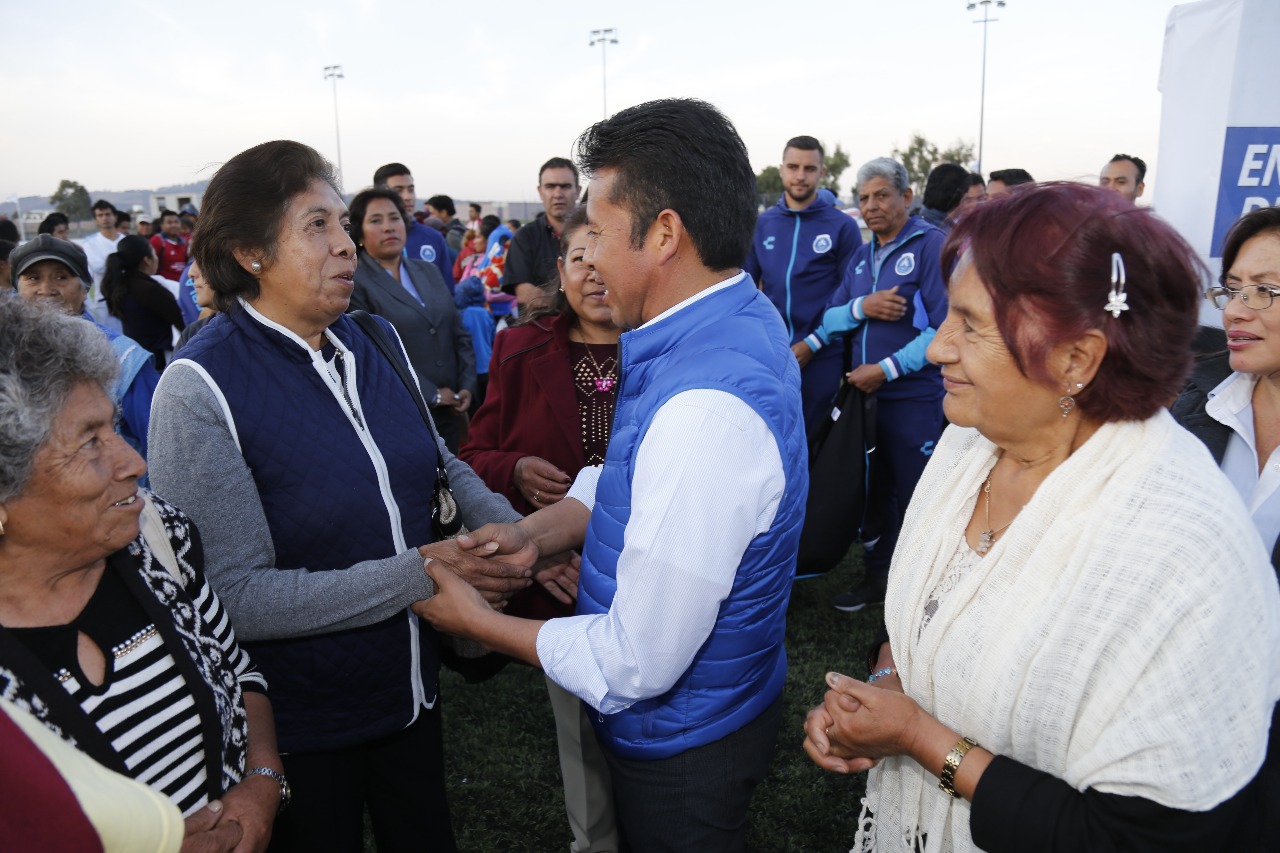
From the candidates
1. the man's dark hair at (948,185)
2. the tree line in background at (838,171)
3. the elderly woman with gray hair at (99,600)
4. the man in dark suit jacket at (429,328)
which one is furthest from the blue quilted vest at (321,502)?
the tree line in background at (838,171)

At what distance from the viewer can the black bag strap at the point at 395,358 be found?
2.40 metres

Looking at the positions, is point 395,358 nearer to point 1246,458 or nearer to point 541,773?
point 541,773

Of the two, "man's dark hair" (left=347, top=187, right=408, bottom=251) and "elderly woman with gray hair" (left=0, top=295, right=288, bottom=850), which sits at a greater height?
"man's dark hair" (left=347, top=187, right=408, bottom=251)

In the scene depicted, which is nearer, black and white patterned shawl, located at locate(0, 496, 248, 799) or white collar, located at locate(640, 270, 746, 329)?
black and white patterned shawl, located at locate(0, 496, 248, 799)

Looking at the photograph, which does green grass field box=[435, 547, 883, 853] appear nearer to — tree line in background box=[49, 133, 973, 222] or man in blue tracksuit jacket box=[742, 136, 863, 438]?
man in blue tracksuit jacket box=[742, 136, 863, 438]

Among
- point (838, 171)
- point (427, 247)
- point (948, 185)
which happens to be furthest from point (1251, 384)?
point (838, 171)

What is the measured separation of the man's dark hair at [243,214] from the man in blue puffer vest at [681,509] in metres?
0.82

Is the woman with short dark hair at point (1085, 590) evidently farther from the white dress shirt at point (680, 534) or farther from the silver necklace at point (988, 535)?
the white dress shirt at point (680, 534)

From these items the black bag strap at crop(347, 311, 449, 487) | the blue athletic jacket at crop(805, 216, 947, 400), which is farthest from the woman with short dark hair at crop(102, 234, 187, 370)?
the blue athletic jacket at crop(805, 216, 947, 400)

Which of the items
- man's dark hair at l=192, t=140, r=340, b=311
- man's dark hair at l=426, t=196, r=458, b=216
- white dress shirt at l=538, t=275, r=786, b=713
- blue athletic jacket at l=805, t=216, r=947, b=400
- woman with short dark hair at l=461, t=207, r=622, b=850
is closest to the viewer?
white dress shirt at l=538, t=275, r=786, b=713

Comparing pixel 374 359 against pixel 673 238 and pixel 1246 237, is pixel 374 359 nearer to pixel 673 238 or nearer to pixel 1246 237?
pixel 673 238

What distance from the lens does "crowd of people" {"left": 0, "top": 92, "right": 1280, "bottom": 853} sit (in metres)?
1.35

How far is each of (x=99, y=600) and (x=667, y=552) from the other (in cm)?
113

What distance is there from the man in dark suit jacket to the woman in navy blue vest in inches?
108
